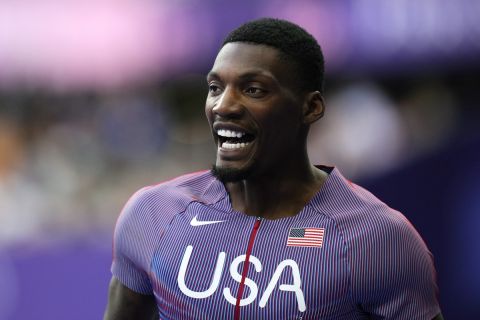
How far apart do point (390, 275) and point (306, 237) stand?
354 millimetres

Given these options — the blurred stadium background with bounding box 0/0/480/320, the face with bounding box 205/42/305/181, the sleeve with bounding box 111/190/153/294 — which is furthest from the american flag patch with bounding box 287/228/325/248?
the blurred stadium background with bounding box 0/0/480/320

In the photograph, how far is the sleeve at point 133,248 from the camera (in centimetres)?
396

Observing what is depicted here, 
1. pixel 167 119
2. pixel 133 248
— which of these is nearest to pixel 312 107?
pixel 133 248

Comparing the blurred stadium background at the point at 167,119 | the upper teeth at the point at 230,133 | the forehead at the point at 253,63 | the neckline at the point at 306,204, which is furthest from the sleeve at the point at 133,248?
the blurred stadium background at the point at 167,119

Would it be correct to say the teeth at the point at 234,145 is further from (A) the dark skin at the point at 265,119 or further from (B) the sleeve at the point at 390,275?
(B) the sleeve at the point at 390,275

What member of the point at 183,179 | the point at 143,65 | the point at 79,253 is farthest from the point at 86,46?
the point at 183,179

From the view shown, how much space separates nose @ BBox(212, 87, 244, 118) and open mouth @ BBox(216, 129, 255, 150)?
66 millimetres

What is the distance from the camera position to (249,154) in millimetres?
3730

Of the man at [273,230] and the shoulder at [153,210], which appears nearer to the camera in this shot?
the man at [273,230]

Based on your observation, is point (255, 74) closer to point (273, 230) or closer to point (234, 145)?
point (234, 145)

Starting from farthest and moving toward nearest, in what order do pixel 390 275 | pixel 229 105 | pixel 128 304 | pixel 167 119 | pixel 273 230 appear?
pixel 167 119
pixel 128 304
pixel 273 230
pixel 229 105
pixel 390 275

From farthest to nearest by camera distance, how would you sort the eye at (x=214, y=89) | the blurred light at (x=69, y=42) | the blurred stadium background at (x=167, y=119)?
the blurred light at (x=69, y=42)
the blurred stadium background at (x=167, y=119)
the eye at (x=214, y=89)

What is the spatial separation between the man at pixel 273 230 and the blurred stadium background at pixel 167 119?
4.01 metres

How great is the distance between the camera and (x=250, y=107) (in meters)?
3.68
